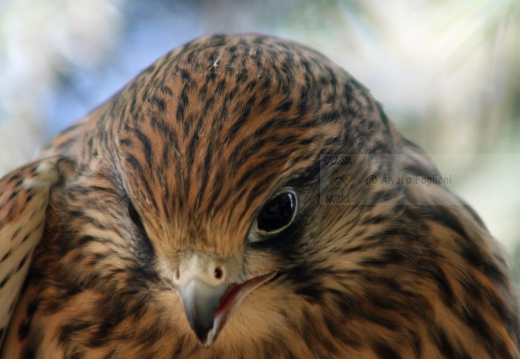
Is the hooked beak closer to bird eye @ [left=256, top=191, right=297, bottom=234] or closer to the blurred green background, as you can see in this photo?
bird eye @ [left=256, top=191, right=297, bottom=234]

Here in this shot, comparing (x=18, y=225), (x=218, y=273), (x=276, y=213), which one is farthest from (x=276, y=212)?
(x=18, y=225)

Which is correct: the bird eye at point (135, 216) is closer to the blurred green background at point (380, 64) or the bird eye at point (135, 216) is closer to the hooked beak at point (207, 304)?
the hooked beak at point (207, 304)

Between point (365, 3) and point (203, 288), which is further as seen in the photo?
point (365, 3)

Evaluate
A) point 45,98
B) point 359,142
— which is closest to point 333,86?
point 359,142

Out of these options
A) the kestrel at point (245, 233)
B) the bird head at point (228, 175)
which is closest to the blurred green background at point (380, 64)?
the kestrel at point (245, 233)

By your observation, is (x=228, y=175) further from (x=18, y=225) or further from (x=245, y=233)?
(x=18, y=225)

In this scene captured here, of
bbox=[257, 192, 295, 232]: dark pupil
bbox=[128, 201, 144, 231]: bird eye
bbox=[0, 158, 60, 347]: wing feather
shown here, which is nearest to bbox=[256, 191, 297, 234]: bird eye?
bbox=[257, 192, 295, 232]: dark pupil

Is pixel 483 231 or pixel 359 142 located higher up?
pixel 359 142

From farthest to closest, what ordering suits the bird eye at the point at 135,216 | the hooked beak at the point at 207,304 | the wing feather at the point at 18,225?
1. the wing feather at the point at 18,225
2. the bird eye at the point at 135,216
3. the hooked beak at the point at 207,304

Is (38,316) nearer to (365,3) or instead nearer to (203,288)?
(203,288)
